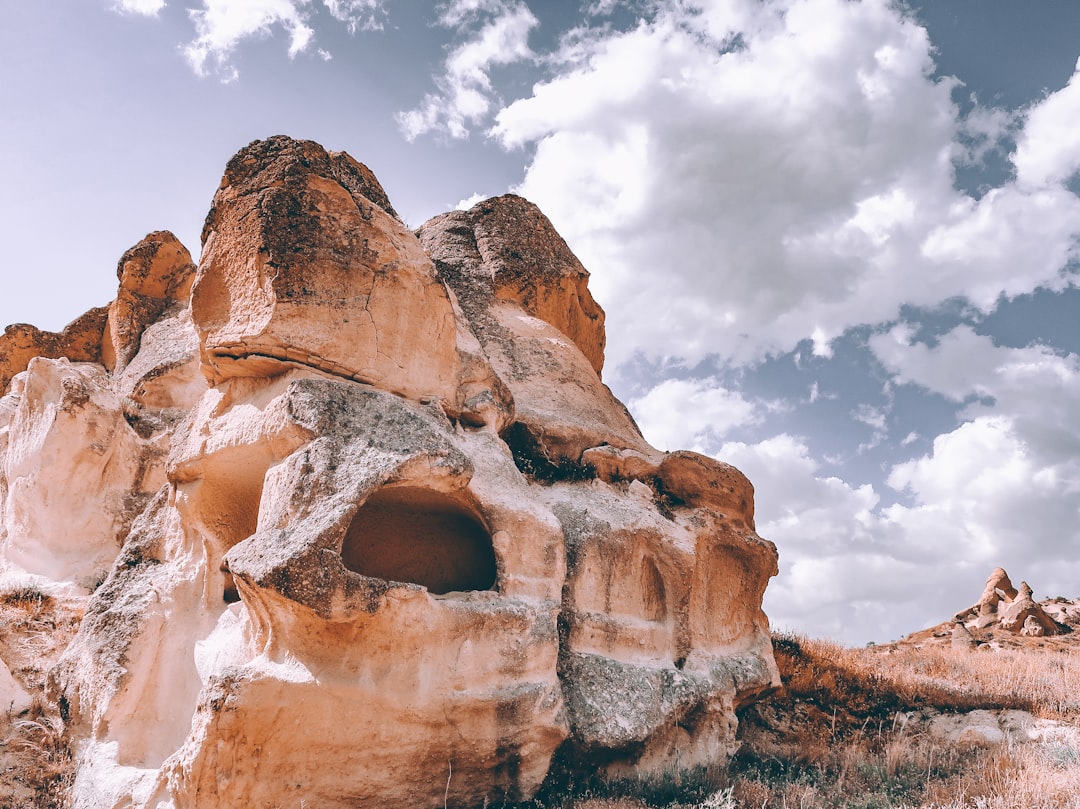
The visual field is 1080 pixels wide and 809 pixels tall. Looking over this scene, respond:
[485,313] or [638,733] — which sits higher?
[485,313]

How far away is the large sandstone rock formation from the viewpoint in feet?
17.8

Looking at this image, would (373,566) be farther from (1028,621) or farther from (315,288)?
(1028,621)

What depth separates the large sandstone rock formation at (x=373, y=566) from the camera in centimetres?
542

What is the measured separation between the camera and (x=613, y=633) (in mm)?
7285

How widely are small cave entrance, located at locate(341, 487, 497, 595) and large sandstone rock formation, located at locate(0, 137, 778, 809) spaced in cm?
2

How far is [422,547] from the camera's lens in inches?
281

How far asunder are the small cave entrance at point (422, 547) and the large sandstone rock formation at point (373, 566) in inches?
0.8

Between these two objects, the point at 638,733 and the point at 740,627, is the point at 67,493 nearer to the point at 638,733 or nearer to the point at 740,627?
the point at 638,733

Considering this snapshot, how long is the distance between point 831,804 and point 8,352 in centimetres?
1412

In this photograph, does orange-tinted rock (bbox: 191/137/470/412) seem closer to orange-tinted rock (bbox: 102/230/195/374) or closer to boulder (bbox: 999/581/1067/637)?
orange-tinted rock (bbox: 102/230/195/374)

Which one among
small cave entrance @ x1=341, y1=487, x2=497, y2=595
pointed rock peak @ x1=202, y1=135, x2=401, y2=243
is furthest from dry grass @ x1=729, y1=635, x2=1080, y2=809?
pointed rock peak @ x1=202, y1=135, x2=401, y2=243

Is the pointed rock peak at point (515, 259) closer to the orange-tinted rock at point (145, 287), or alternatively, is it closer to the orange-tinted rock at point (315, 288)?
the orange-tinted rock at point (315, 288)

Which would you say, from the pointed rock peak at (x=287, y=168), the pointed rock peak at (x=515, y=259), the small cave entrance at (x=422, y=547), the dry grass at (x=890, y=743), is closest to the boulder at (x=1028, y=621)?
the dry grass at (x=890, y=743)

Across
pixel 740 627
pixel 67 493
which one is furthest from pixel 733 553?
pixel 67 493
